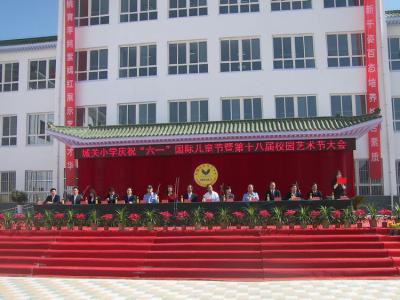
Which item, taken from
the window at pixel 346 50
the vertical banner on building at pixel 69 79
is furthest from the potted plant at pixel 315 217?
the vertical banner on building at pixel 69 79

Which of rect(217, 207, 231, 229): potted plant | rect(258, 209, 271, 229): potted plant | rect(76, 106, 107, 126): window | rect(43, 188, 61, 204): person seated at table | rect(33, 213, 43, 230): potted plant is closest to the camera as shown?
rect(258, 209, 271, 229): potted plant

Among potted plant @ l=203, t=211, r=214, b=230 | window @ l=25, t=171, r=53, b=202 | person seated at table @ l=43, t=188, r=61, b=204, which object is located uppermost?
window @ l=25, t=171, r=53, b=202

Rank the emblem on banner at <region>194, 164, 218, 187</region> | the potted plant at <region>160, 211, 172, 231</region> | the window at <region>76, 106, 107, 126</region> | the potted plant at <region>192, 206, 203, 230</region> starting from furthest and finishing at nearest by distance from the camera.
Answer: the window at <region>76, 106, 107, 126</region> → the emblem on banner at <region>194, 164, 218, 187</region> → the potted plant at <region>160, 211, 172, 231</region> → the potted plant at <region>192, 206, 203, 230</region>

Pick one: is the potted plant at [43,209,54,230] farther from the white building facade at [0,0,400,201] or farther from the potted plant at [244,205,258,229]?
the white building facade at [0,0,400,201]

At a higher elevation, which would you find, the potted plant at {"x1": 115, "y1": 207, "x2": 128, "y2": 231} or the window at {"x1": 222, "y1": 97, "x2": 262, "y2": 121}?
the window at {"x1": 222, "y1": 97, "x2": 262, "y2": 121}

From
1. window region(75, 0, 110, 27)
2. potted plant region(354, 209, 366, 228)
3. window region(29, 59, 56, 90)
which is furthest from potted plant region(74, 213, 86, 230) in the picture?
window region(75, 0, 110, 27)

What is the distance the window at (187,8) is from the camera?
62.1 feet

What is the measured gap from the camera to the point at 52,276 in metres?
9.88

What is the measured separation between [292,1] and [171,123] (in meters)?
7.05

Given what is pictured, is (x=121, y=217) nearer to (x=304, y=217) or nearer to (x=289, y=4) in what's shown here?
(x=304, y=217)

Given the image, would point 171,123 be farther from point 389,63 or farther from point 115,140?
point 389,63

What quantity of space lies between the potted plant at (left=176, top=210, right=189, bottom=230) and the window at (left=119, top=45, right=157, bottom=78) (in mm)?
8742

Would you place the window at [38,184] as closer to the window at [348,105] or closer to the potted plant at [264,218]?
the potted plant at [264,218]

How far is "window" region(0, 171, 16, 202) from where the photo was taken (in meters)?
19.9
